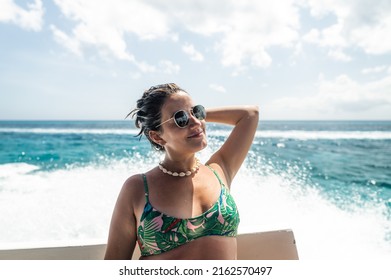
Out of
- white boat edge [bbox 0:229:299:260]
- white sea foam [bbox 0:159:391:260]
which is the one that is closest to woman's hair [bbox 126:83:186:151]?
white boat edge [bbox 0:229:299:260]

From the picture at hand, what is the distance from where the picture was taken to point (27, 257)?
1846 mm

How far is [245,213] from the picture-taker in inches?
238

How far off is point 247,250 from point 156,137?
0.94m

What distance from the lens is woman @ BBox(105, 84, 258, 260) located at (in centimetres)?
148

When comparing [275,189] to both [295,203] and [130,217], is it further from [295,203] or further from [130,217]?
[130,217]

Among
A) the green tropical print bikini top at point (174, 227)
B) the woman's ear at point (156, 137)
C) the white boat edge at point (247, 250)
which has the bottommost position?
the white boat edge at point (247, 250)

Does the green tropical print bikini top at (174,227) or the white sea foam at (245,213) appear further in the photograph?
the white sea foam at (245,213)

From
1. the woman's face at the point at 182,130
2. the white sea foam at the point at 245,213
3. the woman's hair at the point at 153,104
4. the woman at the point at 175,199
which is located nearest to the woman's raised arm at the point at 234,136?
the woman at the point at 175,199

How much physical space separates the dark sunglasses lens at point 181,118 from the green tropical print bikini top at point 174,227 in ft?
1.15

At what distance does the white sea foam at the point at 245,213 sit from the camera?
15.9 feet

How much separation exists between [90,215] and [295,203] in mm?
Answer: 4055

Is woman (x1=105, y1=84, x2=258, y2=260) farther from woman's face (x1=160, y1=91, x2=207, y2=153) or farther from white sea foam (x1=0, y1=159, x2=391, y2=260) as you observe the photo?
white sea foam (x1=0, y1=159, x2=391, y2=260)

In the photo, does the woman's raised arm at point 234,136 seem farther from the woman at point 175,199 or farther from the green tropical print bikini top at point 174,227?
the green tropical print bikini top at point 174,227

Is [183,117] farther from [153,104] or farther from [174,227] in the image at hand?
[174,227]
